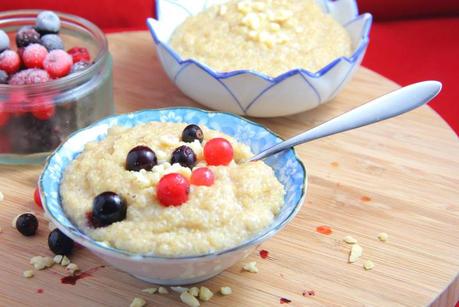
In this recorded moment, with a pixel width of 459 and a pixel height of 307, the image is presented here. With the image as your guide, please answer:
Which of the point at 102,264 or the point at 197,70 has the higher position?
the point at 197,70

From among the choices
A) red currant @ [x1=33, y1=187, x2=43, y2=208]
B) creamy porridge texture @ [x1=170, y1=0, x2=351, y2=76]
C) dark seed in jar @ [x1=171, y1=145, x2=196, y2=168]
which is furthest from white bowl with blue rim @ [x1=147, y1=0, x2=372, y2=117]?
red currant @ [x1=33, y1=187, x2=43, y2=208]

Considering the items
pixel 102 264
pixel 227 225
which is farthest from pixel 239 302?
pixel 102 264

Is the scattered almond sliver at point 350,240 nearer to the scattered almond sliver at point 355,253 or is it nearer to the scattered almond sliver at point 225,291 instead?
the scattered almond sliver at point 355,253

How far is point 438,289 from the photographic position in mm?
1479

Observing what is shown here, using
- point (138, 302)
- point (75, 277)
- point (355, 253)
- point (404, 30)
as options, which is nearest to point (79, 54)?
point (75, 277)

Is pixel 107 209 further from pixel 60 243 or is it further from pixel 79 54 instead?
pixel 79 54

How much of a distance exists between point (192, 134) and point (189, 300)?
38 centimetres

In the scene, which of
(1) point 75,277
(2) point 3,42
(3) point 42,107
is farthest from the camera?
(2) point 3,42

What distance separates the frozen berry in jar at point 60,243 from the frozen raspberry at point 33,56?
21.6 inches

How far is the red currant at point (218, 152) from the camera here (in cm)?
151

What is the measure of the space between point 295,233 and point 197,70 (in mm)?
563

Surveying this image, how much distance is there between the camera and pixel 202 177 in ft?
4.68

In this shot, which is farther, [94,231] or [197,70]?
[197,70]

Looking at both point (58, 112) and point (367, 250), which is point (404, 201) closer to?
point (367, 250)
